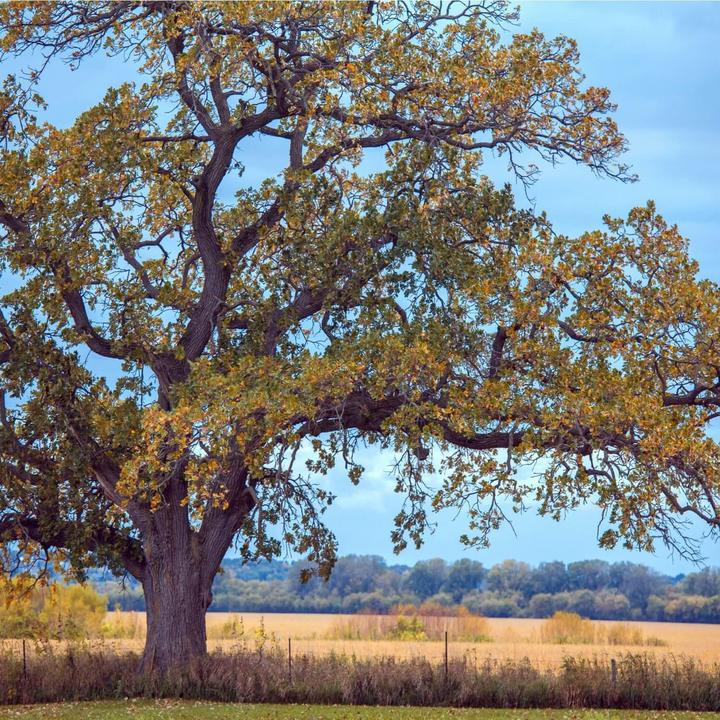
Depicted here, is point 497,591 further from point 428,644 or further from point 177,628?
point 177,628

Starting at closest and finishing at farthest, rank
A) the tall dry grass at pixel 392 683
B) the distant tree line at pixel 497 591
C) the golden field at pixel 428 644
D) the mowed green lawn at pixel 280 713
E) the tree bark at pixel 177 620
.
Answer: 1. the mowed green lawn at pixel 280 713
2. the tall dry grass at pixel 392 683
3. the tree bark at pixel 177 620
4. the golden field at pixel 428 644
5. the distant tree line at pixel 497 591

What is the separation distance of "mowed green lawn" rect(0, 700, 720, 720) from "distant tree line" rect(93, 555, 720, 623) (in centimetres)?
4937

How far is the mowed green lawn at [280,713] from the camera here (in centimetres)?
1855

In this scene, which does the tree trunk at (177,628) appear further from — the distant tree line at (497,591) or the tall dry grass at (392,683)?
the distant tree line at (497,591)

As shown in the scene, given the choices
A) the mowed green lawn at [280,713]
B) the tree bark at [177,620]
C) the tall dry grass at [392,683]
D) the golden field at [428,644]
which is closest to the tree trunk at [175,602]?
the tree bark at [177,620]

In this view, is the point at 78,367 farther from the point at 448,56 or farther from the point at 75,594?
the point at 75,594

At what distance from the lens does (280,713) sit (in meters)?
19.0

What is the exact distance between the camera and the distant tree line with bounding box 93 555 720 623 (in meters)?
72.9

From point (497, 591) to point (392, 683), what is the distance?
6359cm

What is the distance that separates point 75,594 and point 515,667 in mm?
22172

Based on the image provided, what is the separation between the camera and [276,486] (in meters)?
20.8

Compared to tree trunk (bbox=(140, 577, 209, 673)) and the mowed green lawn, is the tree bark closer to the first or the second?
tree trunk (bbox=(140, 577, 209, 673))

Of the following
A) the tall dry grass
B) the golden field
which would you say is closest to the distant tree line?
the golden field

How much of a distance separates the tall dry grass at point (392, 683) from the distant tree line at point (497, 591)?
4696 centimetres
